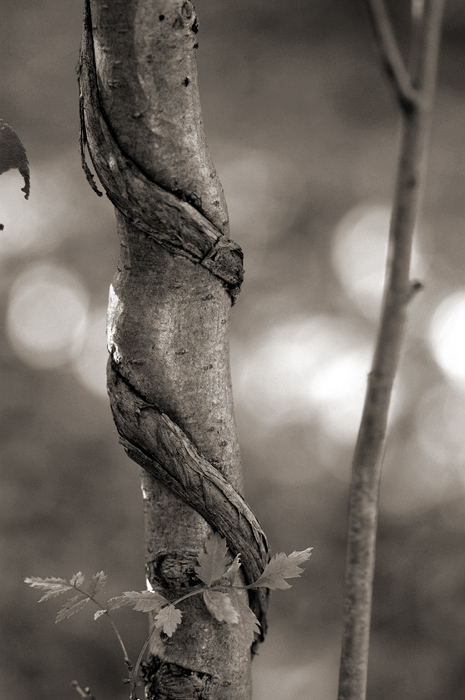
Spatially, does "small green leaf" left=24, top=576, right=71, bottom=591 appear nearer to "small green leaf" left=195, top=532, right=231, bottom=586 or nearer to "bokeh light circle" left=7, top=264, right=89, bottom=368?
"small green leaf" left=195, top=532, right=231, bottom=586

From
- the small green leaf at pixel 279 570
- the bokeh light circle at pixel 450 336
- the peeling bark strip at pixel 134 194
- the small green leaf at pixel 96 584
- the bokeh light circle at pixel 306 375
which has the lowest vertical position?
the small green leaf at pixel 96 584

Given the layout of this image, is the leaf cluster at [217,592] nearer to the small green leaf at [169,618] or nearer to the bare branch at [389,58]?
the small green leaf at [169,618]

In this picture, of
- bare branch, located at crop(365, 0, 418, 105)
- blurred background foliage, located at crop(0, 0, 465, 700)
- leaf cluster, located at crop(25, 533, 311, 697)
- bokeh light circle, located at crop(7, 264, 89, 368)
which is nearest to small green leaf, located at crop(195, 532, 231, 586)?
leaf cluster, located at crop(25, 533, 311, 697)

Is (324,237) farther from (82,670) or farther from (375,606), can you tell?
(82,670)

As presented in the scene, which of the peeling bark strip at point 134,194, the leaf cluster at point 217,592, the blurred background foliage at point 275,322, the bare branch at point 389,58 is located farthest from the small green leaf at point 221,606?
the blurred background foliage at point 275,322

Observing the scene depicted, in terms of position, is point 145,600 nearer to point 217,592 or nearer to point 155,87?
point 217,592
